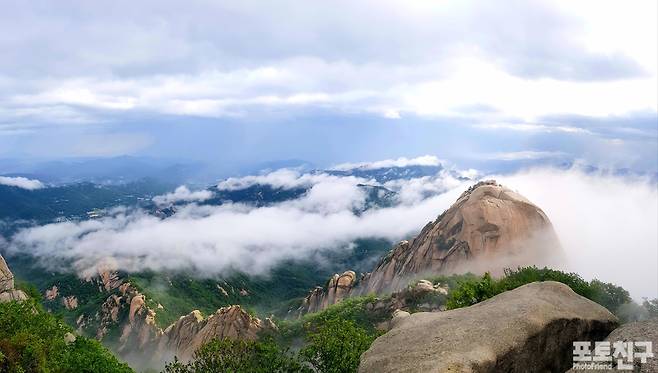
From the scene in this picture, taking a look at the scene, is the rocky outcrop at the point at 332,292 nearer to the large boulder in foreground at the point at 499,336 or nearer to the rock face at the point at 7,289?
the rock face at the point at 7,289

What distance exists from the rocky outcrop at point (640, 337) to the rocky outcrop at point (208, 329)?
94056 millimetres

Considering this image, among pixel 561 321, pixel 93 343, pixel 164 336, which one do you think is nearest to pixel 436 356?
pixel 561 321

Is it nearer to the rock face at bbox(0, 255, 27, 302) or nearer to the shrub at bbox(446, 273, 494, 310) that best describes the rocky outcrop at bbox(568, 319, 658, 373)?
the shrub at bbox(446, 273, 494, 310)

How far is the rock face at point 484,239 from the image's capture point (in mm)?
120312

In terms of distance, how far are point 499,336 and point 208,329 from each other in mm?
115487

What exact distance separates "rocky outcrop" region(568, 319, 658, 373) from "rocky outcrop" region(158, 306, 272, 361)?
9406 centimetres

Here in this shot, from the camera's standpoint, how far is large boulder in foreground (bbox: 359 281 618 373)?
2494 cm

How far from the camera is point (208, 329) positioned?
426ft

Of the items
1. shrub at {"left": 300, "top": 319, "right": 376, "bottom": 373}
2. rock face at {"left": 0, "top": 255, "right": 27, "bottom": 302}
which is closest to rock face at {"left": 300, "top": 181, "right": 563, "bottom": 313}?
shrub at {"left": 300, "top": 319, "right": 376, "bottom": 373}

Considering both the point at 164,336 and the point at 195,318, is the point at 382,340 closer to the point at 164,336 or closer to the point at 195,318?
the point at 195,318

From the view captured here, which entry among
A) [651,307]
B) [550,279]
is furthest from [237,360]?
[651,307]

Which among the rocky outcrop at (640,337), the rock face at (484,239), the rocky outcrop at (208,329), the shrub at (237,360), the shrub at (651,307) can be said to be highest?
the rocky outcrop at (640,337)

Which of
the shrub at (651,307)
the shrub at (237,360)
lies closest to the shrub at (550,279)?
the shrub at (651,307)

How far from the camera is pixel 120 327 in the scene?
616 ft
